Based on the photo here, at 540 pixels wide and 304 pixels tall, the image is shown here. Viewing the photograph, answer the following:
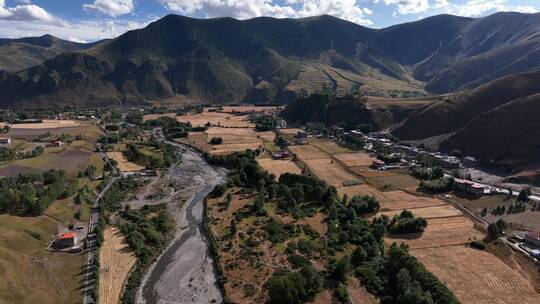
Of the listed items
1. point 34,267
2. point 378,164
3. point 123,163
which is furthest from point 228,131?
point 34,267

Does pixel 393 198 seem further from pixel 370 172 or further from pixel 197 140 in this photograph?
pixel 197 140

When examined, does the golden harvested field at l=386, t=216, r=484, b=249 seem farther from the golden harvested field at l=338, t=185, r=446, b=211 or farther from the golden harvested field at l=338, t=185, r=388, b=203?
the golden harvested field at l=338, t=185, r=388, b=203

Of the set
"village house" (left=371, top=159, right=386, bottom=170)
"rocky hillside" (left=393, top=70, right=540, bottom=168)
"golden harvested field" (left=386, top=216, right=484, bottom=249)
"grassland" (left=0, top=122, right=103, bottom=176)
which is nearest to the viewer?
"golden harvested field" (left=386, top=216, right=484, bottom=249)

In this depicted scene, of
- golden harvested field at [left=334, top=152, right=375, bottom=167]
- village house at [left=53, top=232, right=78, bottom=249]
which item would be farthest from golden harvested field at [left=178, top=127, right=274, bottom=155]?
village house at [left=53, top=232, right=78, bottom=249]

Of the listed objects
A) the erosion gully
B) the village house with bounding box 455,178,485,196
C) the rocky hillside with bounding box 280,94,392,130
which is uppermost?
the rocky hillside with bounding box 280,94,392,130

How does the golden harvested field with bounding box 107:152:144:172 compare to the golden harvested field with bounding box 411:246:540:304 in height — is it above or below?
below

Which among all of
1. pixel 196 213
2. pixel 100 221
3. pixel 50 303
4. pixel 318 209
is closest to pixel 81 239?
pixel 100 221

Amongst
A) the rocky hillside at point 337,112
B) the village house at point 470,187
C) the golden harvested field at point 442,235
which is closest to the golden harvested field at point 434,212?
the golden harvested field at point 442,235
